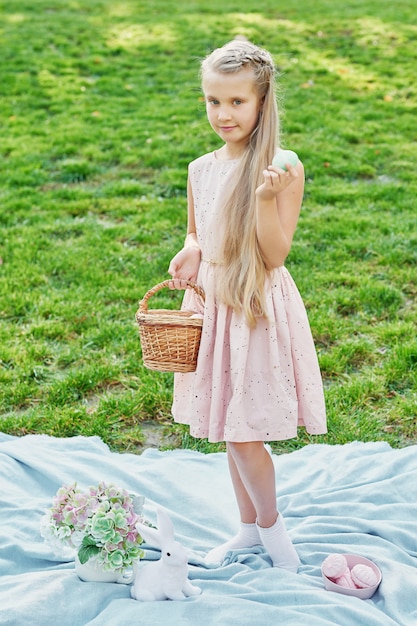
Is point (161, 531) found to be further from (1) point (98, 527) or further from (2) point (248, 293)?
(2) point (248, 293)

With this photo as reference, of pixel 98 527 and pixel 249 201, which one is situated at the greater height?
pixel 249 201

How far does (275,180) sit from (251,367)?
57cm

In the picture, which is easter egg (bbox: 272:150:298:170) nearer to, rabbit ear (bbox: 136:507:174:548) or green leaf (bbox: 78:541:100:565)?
rabbit ear (bbox: 136:507:174:548)

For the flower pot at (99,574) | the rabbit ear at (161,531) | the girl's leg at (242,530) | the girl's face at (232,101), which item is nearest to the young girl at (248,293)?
the girl's face at (232,101)

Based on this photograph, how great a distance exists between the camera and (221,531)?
9.47 ft

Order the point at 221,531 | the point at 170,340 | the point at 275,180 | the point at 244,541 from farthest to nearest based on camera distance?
the point at 221,531 → the point at 244,541 → the point at 170,340 → the point at 275,180

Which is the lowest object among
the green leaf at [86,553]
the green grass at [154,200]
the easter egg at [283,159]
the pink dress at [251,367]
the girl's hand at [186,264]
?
the green grass at [154,200]

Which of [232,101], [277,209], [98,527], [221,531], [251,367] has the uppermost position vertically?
[232,101]

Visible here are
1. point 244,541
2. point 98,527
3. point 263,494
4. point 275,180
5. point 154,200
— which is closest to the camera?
point 275,180

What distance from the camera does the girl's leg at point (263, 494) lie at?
7.94 ft

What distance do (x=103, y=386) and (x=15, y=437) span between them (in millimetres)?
553

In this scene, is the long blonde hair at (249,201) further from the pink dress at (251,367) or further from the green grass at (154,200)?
the green grass at (154,200)

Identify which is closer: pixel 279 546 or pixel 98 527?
pixel 98 527

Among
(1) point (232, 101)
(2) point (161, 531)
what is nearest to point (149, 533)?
(2) point (161, 531)
